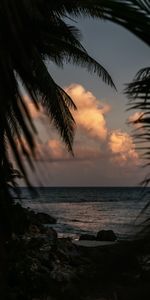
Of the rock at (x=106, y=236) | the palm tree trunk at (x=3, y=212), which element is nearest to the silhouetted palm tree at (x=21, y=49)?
the palm tree trunk at (x=3, y=212)

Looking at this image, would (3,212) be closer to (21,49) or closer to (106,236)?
(21,49)

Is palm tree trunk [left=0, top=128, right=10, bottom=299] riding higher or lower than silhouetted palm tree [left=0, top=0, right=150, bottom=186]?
lower

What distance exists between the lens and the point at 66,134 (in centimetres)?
1462

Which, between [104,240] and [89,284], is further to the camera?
[104,240]

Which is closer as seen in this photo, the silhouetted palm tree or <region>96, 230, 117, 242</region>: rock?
the silhouetted palm tree

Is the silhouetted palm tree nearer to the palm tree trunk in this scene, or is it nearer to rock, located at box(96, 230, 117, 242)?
the palm tree trunk

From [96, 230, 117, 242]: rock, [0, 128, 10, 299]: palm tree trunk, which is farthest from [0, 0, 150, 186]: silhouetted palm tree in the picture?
[96, 230, 117, 242]: rock

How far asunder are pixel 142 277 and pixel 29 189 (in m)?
0.35

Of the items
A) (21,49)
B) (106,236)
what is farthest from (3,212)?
(106,236)

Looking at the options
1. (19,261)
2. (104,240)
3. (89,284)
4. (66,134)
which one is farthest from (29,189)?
(104,240)

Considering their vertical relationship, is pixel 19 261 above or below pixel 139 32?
below

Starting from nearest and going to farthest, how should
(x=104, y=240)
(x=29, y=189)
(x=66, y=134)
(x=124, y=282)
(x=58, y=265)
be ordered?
(x=124, y=282) → (x=29, y=189) → (x=58, y=265) → (x=66, y=134) → (x=104, y=240)

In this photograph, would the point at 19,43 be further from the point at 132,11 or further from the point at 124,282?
the point at 124,282

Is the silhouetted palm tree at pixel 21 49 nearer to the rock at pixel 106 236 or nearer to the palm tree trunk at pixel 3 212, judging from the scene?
the palm tree trunk at pixel 3 212
